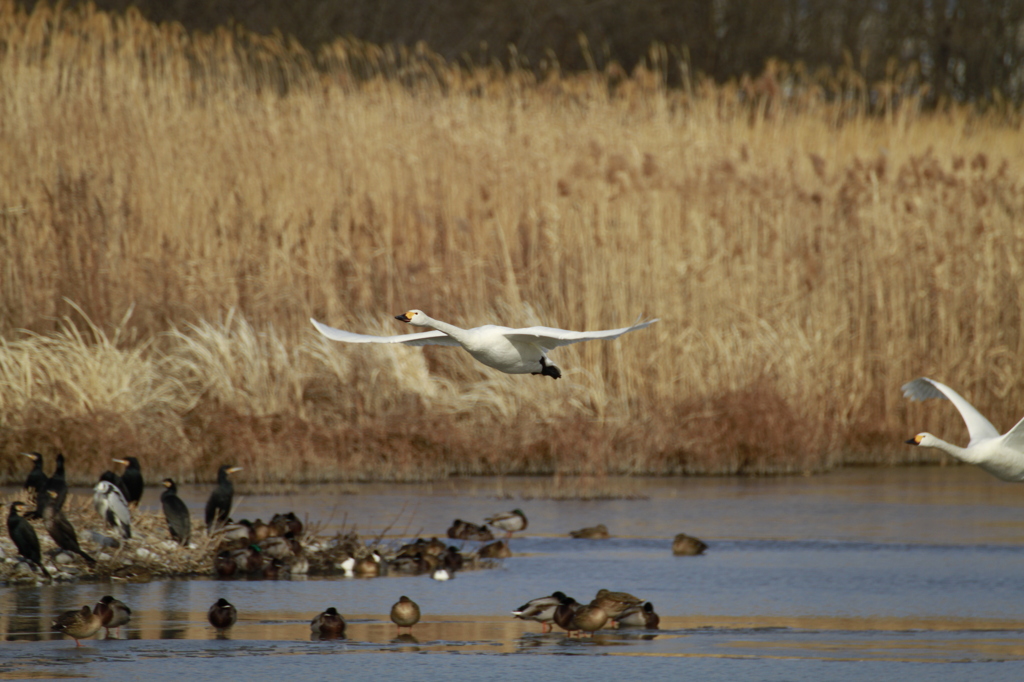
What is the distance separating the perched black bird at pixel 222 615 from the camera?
7.61 m

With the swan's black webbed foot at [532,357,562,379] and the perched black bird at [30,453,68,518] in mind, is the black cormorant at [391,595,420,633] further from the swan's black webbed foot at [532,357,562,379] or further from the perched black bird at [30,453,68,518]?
the perched black bird at [30,453,68,518]

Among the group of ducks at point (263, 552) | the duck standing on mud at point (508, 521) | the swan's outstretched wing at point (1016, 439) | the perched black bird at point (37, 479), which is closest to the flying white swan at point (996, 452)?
the swan's outstretched wing at point (1016, 439)

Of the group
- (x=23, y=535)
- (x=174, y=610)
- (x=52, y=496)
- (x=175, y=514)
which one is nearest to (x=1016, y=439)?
(x=174, y=610)

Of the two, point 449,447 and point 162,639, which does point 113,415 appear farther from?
point 162,639

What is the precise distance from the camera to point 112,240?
47.5 ft

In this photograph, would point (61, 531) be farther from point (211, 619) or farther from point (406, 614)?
point (406, 614)

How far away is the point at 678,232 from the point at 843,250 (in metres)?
1.69

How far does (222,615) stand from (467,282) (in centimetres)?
677

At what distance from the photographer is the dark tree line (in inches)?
1155

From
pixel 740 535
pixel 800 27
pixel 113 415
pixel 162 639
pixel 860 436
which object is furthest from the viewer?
pixel 800 27

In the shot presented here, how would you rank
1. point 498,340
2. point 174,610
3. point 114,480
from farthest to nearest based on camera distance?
point 114,480 < point 174,610 < point 498,340

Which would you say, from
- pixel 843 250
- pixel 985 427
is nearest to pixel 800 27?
pixel 843 250

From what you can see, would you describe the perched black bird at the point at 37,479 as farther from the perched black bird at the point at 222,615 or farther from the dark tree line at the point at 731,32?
the dark tree line at the point at 731,32

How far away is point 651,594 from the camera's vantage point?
8734 millimetres
